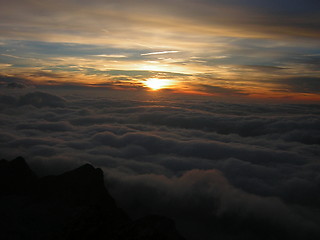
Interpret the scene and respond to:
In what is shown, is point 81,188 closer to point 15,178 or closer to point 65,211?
point 65,211

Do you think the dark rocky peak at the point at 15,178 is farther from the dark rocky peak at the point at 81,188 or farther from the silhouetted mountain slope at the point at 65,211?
the dark rocky peak at the point at 81,188

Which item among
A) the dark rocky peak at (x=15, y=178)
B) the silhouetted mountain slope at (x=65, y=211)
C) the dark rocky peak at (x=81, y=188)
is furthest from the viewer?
the dark rocky peak at (x=15, y=178)

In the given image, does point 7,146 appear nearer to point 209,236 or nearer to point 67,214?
point 67,214

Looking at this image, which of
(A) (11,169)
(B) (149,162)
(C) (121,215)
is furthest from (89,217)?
(B) (149,162)

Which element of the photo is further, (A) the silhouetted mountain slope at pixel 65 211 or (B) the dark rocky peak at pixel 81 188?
(B) the dark rocky peak at pixel 81 188

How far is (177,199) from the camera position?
88.2 meters

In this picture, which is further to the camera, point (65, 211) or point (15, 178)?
point (15, 178)

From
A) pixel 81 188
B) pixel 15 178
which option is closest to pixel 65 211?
pixel 81 188

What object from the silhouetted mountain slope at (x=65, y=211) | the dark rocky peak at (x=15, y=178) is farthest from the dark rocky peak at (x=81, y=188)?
the dark rocky peak at (x=15, y=178)

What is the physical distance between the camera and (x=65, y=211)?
60.9m

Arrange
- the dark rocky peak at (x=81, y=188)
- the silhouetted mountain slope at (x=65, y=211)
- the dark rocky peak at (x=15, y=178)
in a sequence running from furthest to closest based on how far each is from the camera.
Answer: the dark rocky peak at (x=15, y=178) < the dark rocky peak at (x=81, y=188) < the silhouetted mountain slope at (x=65, y=211)

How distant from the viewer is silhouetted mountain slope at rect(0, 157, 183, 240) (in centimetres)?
3900

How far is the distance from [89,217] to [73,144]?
93.6m

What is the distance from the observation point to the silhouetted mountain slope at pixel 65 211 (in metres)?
39.0
